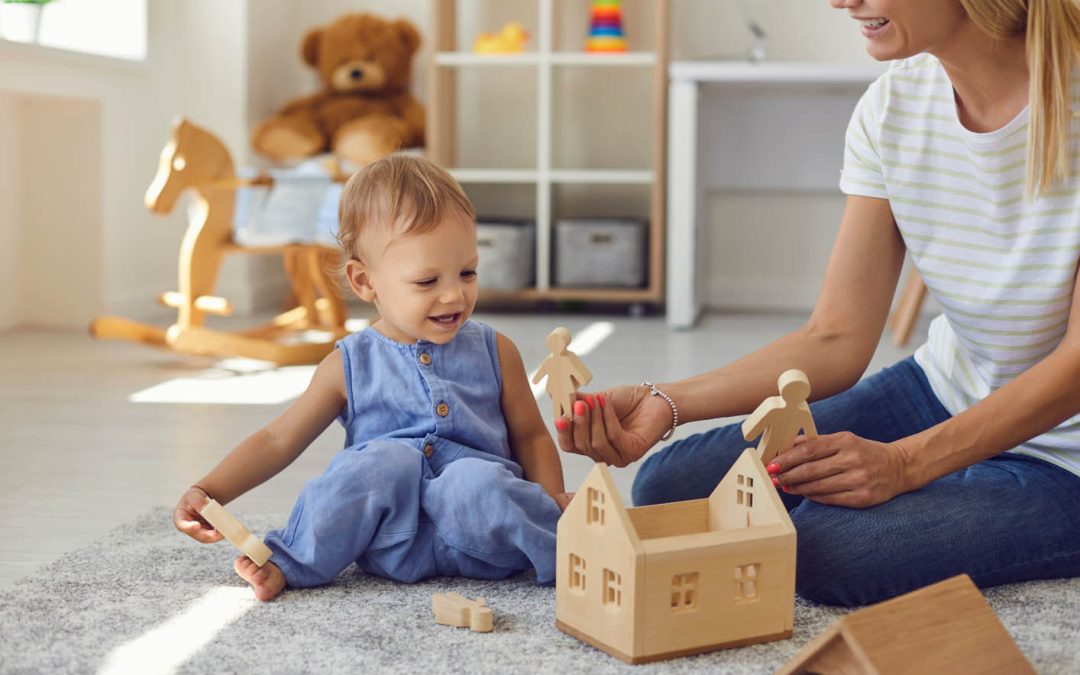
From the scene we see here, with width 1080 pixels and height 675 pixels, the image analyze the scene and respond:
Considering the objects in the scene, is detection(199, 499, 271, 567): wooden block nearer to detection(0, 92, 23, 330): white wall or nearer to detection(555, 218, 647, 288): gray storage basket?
detection(0, 92, 23, 330): white wall

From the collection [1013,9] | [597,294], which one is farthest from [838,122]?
[1013,9]

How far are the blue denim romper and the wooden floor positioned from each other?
31 cm

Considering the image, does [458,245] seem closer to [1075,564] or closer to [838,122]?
[1075,564]

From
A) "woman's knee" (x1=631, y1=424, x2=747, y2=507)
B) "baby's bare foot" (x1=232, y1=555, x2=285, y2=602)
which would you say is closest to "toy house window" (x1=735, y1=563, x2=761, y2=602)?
"woman's knee" (x1=631, y1=424, x2=747, y2=507)

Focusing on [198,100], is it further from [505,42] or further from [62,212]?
[505,42]

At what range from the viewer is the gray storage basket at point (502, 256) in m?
3.74

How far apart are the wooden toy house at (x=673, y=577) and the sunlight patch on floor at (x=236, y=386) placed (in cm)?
132

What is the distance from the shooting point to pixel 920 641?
100 centimetres

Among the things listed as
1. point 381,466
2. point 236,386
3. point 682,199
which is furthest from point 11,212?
point 381,466

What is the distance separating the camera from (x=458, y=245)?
53.4 inches

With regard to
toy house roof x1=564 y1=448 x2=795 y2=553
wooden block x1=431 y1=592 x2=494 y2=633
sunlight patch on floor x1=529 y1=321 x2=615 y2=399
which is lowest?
sunlight patch on floor x1=529 y1=321 x2=615 y2=399

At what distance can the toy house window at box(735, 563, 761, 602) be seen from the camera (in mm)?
1119

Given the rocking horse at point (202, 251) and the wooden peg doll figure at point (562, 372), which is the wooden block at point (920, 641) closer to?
the wooden peg doll figure at point (562, 372)

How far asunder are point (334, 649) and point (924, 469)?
56cm
